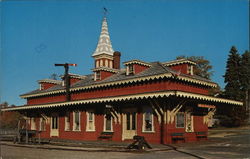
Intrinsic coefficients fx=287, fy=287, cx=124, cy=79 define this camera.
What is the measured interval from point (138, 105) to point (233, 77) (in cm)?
3607

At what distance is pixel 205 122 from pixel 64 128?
14087mm

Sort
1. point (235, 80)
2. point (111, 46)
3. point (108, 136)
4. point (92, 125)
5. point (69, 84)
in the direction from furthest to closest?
point (235, 80), point (111, 46), point (69, 84), point (92, 125), point (108, 136)

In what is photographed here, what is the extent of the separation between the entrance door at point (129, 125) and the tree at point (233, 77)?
33.4m

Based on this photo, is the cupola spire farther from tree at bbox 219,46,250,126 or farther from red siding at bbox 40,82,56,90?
tree at bbox 219,46,250,126

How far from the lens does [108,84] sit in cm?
2562

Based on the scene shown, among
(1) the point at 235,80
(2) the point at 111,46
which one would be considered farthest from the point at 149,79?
(1) the point at 235,80

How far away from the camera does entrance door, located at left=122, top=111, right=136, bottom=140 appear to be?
77.2 feet

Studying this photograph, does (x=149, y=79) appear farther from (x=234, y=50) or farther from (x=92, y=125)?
(x=234, y=50)

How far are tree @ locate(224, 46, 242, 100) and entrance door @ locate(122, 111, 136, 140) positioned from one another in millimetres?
33450

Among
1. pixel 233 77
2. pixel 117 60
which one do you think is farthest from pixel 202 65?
pixel 117 60

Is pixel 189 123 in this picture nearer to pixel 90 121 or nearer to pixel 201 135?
pixel 201 135

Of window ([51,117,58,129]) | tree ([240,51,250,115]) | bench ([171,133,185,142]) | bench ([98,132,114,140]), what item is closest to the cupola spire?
window ([51,117,58,129])

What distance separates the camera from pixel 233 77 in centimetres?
5359

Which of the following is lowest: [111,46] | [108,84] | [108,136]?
[108,136]
